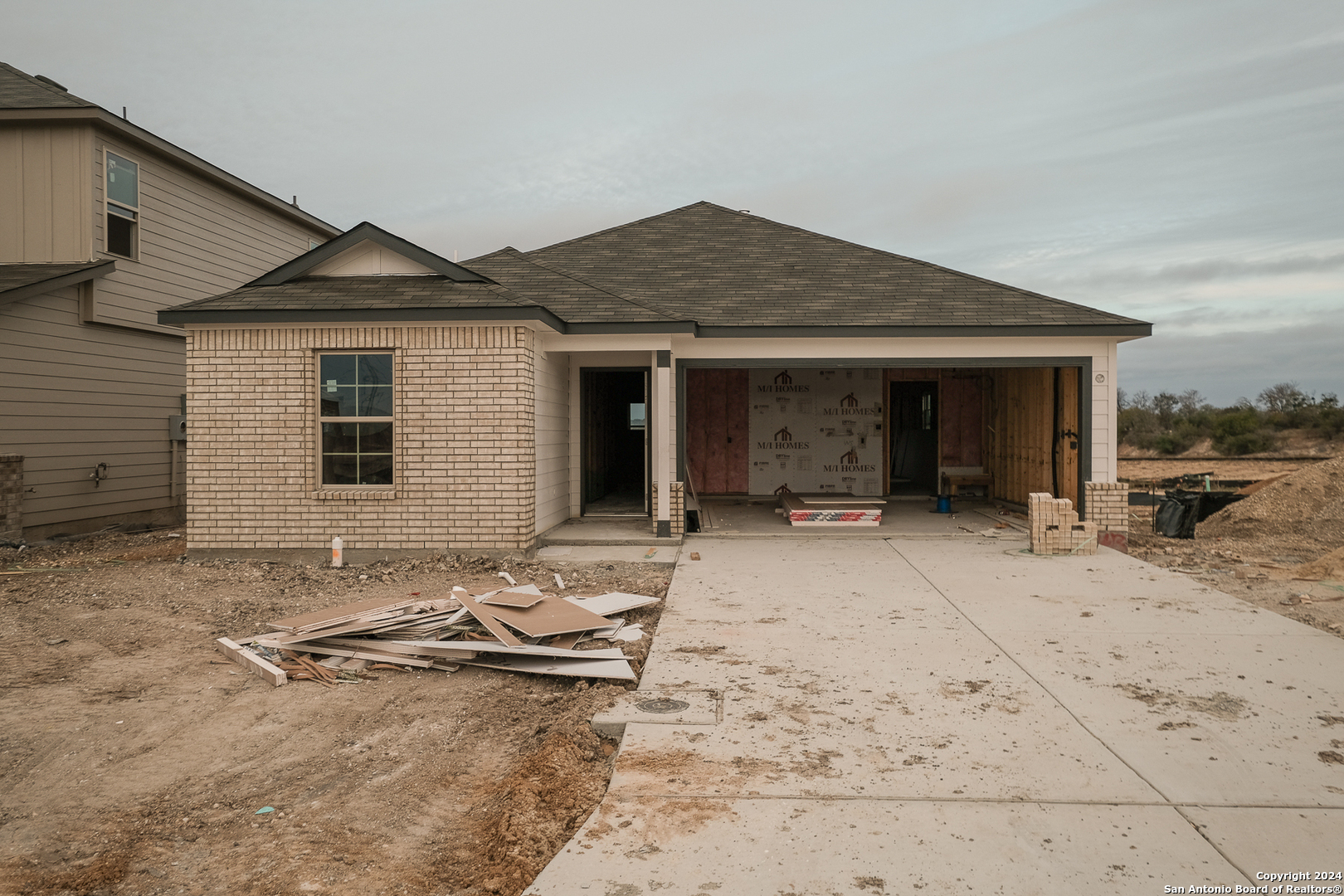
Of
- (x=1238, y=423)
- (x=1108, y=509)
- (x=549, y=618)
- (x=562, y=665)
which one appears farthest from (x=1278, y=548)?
(x=1238, y=423)

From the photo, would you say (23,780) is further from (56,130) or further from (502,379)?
(56,130)

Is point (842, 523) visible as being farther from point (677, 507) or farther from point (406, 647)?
point (406, 647)

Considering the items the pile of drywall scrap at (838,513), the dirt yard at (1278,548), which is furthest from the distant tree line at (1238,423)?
the pile of drywall scrap at (838,513)

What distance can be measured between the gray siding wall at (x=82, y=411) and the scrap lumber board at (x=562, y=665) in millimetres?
9633

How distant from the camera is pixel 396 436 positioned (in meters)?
9.59

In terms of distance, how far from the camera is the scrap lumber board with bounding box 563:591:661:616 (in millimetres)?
6727

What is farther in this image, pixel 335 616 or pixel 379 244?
pixel 379 244

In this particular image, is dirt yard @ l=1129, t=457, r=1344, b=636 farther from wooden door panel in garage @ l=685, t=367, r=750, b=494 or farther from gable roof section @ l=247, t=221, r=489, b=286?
gable roof section @ l=247, t=221, r=489, b=286

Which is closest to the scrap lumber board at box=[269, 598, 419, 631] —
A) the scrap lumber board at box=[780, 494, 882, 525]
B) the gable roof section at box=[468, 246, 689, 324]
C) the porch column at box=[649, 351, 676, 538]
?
the porch column at box=[649, 351, 676, 538]

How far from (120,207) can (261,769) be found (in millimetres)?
12155

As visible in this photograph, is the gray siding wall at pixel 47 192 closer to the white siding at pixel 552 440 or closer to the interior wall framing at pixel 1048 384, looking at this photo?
the white siding at pixel 552 440

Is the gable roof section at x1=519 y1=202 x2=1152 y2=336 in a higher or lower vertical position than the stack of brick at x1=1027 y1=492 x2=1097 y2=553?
higher

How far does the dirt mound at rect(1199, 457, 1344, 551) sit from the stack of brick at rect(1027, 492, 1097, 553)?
A: 15.1 ft

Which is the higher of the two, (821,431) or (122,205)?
(122,205)
